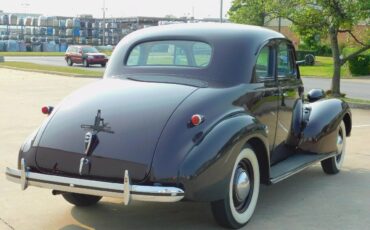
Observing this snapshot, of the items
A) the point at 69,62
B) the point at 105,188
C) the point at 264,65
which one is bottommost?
the point at 69,62

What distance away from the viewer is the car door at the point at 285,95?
236 inches

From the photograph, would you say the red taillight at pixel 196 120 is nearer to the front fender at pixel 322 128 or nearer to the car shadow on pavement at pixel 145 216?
the car shadow on pavement at pixel 145 216

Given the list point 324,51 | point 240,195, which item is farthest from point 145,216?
point 324,51

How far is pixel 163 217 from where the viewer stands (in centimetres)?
513

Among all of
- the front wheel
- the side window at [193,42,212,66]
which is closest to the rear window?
the side window at [193,42,212,66]

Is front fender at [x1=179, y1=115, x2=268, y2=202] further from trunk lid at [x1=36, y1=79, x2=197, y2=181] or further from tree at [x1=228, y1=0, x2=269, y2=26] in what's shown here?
tree at [x1=228, y1=0, x2=269, y2=26]

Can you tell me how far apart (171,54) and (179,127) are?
1329 mm

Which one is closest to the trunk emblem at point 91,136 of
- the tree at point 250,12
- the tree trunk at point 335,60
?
the tree trunk at point 335,60

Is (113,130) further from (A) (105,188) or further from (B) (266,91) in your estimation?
(B) (266,91)

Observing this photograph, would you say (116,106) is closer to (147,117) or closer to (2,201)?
(147,117)

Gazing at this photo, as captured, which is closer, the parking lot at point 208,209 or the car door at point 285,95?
the parking lot at point 208,209

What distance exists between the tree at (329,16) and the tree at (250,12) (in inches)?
29.2

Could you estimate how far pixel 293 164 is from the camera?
5.84 metres

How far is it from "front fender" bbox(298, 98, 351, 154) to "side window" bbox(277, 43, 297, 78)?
539 millimetres
